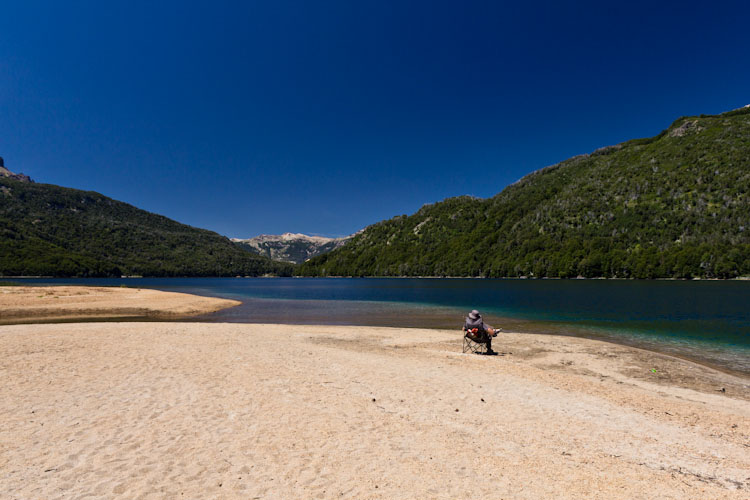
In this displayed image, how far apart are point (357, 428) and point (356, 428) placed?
2 cm

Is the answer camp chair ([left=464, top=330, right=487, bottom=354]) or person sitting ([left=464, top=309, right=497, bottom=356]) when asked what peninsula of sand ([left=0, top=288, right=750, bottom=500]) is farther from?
camp chair ([left=464, top=330, right=487, bottom=354])

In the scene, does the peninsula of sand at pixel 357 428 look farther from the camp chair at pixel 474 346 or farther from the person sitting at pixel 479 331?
the camp chair at pixel 474 346

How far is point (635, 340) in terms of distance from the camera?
2430cm

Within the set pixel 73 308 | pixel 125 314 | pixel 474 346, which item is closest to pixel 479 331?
pixel 474 346

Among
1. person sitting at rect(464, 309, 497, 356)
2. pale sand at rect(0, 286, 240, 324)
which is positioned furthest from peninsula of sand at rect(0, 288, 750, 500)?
pale sand at rect(0, 286, 240, 324)

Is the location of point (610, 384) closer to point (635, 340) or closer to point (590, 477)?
point (590, 477)

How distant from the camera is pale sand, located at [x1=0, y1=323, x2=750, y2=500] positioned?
18.9 ft

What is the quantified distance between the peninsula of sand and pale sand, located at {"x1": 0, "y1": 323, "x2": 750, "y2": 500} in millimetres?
43

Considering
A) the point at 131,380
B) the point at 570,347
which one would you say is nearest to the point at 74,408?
the point at 131,380

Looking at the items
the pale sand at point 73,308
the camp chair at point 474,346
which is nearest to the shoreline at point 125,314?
the pale sand at point 73,308

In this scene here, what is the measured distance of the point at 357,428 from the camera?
8.09 metres

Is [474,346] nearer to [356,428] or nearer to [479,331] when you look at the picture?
[479,331]

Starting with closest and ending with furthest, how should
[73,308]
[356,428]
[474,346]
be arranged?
1. [356,428]
2. [474,346]
3. [73,308]

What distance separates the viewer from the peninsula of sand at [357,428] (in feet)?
18.9
